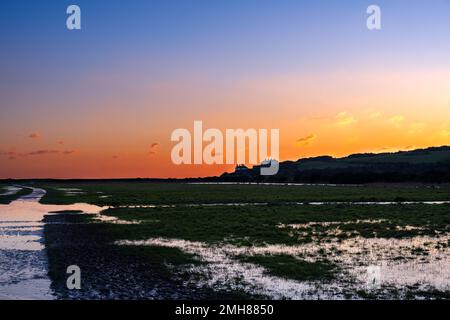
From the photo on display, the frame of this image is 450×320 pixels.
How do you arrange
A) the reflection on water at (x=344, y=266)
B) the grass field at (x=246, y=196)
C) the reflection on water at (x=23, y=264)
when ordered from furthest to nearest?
the grass field at (x=246, y=196) → the reflection on water at (x=23, y=264) → the reflection on water at (x=344, y=266)

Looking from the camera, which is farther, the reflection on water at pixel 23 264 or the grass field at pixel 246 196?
the grass field at pixel 246 196

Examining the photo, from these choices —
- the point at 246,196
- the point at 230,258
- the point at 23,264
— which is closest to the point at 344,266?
the point at 230,258

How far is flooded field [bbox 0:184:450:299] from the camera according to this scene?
17.7 m

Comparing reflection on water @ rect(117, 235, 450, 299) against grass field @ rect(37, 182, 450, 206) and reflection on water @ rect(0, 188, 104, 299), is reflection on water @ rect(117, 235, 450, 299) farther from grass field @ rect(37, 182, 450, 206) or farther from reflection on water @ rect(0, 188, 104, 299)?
grass field @ rect(37, 182, 450, 206)

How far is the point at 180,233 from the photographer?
34.3 metres

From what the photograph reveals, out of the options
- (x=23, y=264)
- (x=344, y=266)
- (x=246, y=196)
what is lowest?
(x=246, y=196)

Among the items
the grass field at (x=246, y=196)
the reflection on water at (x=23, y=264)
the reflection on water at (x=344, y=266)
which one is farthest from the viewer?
the grass field at (x=246, y=196)

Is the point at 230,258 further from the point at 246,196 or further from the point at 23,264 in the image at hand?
the point at 246,196

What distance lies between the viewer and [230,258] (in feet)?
79.1

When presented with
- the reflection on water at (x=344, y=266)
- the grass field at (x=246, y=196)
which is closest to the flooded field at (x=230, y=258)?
the reflection on water at (x=344, y=266)


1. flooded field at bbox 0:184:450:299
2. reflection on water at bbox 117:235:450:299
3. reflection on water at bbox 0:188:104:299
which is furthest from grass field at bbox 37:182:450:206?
reflection on water at bbox 117:235:450:299

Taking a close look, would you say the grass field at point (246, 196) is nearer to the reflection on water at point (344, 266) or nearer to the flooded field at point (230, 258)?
the flooded field at point (230, 258)

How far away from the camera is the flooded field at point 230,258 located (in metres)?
17.7
